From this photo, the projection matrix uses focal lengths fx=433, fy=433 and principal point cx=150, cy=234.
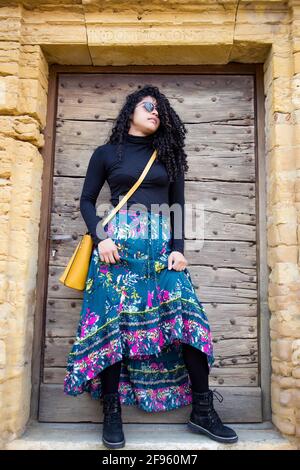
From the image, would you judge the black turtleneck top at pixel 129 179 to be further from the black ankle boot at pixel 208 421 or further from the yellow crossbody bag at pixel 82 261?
the black ankle boot at pixel 208 421

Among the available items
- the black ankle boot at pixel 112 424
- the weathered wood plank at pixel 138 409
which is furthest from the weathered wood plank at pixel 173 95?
the black ankle boot at pixel 112 424

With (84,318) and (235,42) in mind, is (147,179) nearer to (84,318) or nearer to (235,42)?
(84,318)

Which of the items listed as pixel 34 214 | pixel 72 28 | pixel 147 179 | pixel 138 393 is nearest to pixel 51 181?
pixel 34 214

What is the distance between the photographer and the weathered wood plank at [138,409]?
2.80 m

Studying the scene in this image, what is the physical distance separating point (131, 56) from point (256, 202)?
4.39 ft

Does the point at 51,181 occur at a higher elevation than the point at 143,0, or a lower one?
lower

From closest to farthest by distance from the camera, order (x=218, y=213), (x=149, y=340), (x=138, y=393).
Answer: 1. (x=149, y=340)
2. (x=138, y=393)
3. (x=218, y=213)

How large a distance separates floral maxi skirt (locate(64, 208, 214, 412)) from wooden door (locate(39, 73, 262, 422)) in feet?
1.22

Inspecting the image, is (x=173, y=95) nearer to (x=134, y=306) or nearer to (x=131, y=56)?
(x=131, y=56)

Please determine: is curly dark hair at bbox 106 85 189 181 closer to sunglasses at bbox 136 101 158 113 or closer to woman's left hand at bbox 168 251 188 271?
sunglasses at bbox 136 101 158 113

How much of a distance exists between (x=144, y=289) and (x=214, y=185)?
38.1 inches

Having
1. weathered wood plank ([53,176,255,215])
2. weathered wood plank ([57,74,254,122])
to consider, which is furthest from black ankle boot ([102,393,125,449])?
weathered wood plank ([57,74,254,122])

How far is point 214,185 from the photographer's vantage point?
3.05 metres

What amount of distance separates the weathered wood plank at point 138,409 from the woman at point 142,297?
117 millimetres
